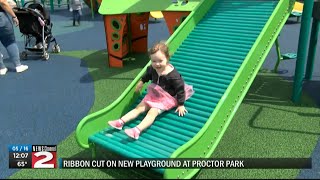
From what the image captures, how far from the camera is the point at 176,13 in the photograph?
26.0 ft

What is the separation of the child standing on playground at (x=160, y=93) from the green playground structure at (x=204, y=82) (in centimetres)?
13

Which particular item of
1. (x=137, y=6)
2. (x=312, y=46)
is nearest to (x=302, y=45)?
(x=312, y=46)

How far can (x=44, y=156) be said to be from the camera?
163 inches

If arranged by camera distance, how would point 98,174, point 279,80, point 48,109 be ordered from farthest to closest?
1. point 279,80
2. point 48,109
3. point 98,174

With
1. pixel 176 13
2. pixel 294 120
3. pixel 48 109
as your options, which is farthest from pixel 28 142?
pixel 176 13

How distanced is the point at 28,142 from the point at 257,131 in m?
3.51

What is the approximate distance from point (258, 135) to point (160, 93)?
5.40 ft

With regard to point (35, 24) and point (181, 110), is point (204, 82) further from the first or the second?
point (35, 24)

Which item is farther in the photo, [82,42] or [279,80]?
[82,42]

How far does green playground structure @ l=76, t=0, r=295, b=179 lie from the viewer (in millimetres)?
3715

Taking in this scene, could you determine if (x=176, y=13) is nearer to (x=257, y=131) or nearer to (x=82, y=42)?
(x=257, y=131)

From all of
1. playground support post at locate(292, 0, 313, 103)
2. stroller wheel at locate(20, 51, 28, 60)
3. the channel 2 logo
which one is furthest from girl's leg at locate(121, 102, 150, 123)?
stroller wheel at locate(20, 51, 28, 60)

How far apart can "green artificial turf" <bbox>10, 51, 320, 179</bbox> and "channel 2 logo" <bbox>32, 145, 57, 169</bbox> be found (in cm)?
9

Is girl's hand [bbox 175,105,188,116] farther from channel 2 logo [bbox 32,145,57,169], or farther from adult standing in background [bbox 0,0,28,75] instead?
adult standing in background [bbox 0,0,28,75]
